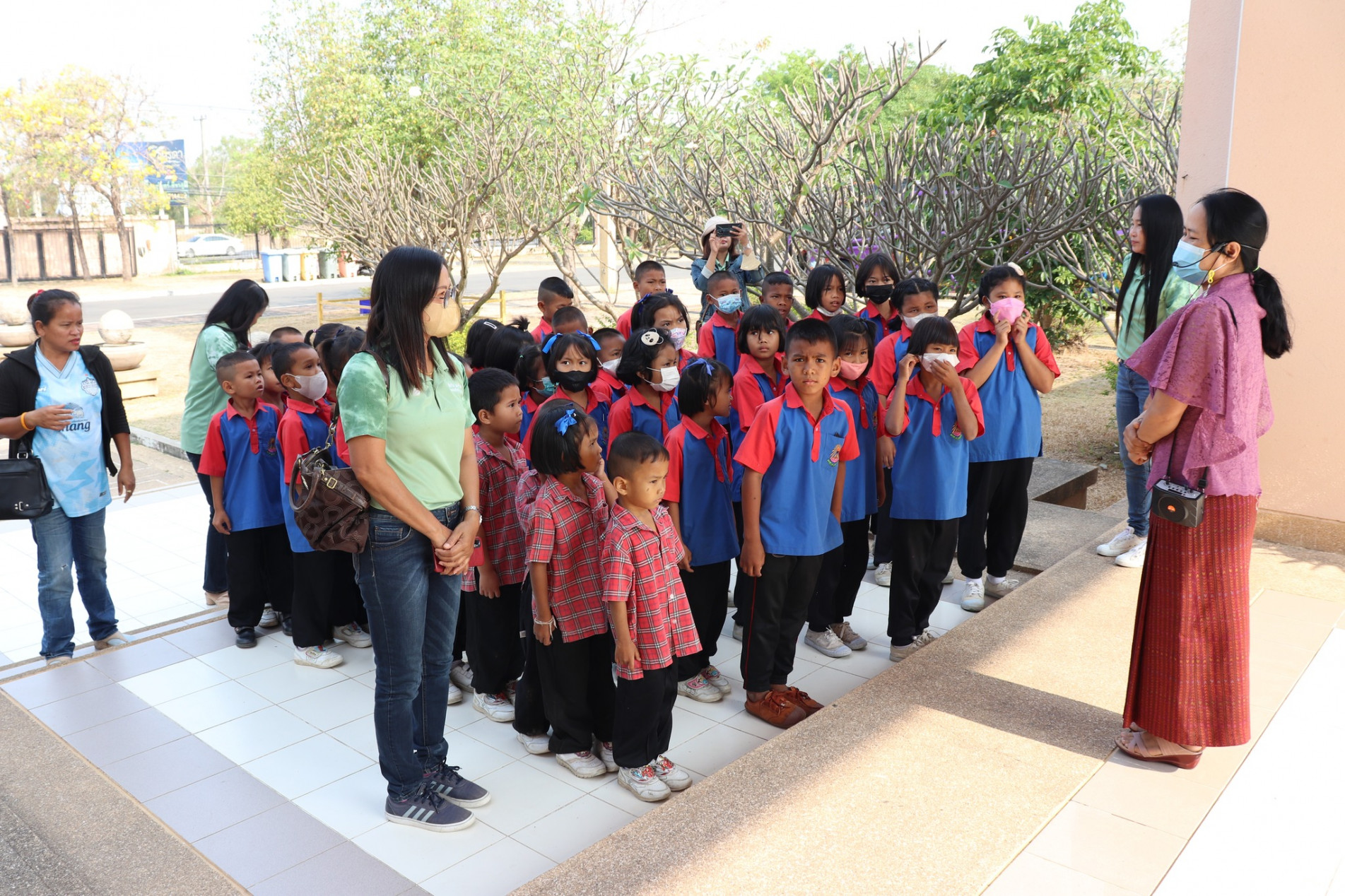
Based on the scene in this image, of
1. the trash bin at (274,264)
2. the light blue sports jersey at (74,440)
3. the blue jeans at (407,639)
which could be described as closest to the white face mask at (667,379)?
the blue jeans at (407,639)

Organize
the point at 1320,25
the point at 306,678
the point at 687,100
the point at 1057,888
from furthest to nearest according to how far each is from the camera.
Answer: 1. the point at 687,100
2. the point at 1320,25
3. the point at 306,678
4. the point at 1057,888

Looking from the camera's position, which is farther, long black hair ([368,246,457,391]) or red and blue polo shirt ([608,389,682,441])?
red and blue polo shirt ([608,389,682,441])

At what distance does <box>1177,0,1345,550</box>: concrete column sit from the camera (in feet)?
14.9

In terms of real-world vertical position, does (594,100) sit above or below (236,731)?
above

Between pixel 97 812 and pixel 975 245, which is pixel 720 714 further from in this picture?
pixel 975 245

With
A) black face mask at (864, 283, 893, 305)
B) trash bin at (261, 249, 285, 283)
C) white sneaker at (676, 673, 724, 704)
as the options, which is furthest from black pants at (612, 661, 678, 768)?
trash bin at (261, 249, 285, 283)

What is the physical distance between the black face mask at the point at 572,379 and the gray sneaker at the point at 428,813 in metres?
1.51

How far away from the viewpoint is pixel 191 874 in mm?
2594

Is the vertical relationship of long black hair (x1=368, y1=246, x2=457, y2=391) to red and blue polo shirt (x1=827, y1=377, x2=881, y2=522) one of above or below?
above

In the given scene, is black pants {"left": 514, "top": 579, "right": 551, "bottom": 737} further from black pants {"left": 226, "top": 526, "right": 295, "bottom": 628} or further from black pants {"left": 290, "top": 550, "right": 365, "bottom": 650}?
black pants {"left": 226, "top": 526, "right": 295, "bottom": 628}

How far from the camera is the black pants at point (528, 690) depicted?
10.9 feet

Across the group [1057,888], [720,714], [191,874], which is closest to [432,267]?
[191,874]

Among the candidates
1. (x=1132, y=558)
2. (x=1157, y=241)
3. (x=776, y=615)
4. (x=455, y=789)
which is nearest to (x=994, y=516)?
(x=1132, y=558)

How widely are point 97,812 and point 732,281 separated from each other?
3.26m
